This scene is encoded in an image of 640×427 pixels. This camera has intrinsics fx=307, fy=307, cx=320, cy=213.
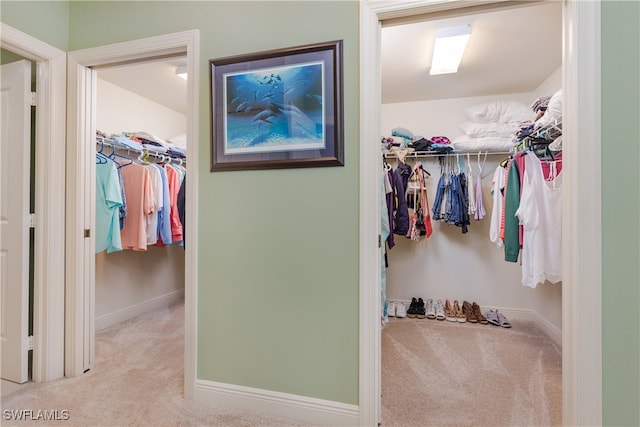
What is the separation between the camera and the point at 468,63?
2.55 meters

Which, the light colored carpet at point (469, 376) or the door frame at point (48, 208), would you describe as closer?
the light colored carpet at point (469, 376)

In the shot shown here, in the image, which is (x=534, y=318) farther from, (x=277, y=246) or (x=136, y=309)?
(x=136, y=309)

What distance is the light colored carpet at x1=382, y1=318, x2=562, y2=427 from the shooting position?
1.60 meters

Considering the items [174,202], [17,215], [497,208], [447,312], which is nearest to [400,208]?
[497,208]

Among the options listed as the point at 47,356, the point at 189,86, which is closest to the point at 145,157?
the point at 189,86

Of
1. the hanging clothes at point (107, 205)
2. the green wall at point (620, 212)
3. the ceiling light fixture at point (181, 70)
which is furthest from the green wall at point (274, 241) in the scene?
the green wall at point (620, 212)

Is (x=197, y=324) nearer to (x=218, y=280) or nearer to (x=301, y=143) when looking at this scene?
(x=218, y=280)

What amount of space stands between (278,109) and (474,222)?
2542 mm

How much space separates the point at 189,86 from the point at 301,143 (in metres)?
0.73

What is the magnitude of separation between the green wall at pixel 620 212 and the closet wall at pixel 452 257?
1826 millimetres

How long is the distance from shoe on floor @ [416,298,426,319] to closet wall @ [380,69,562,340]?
0.13 metres

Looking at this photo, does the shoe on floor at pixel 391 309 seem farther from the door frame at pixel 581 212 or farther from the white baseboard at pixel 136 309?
the white baseboard at pixel 136 309

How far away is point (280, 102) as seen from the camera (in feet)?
5.12

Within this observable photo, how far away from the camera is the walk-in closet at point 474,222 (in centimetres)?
184
